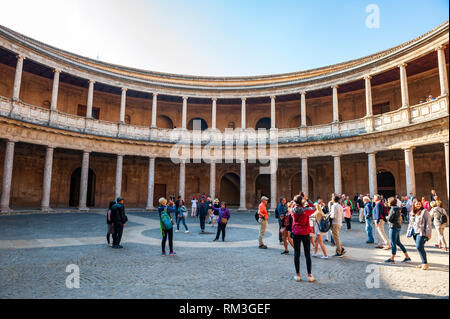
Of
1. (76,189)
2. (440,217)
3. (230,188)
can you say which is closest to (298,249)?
(440,217)

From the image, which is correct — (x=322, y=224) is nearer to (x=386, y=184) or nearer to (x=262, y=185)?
(x=386, y=184)

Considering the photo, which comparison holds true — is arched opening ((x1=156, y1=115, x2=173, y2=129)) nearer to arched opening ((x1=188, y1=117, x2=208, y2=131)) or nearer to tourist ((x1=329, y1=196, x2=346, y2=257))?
arched opening ((x1=188, y1=117, x2=208, y2=131))

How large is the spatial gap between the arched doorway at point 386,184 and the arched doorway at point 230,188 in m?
12.5

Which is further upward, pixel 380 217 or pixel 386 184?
pixel 386 184

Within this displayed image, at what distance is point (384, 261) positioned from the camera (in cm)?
709

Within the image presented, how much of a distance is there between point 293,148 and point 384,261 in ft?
51.4

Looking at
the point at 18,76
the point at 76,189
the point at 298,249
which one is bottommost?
the point at 298,249

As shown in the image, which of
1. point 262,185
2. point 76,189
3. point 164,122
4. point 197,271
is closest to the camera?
point 197,271

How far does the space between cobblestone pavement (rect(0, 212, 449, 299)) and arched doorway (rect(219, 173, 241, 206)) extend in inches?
729

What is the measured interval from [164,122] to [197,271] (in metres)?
23.0

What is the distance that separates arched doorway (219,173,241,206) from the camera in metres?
28.3

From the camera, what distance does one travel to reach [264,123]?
27719 mm

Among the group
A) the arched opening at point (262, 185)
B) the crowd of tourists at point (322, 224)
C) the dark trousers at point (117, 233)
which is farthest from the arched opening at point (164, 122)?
the dark trousers at point (117, 233)

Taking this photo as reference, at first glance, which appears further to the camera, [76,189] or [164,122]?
[164,122]
